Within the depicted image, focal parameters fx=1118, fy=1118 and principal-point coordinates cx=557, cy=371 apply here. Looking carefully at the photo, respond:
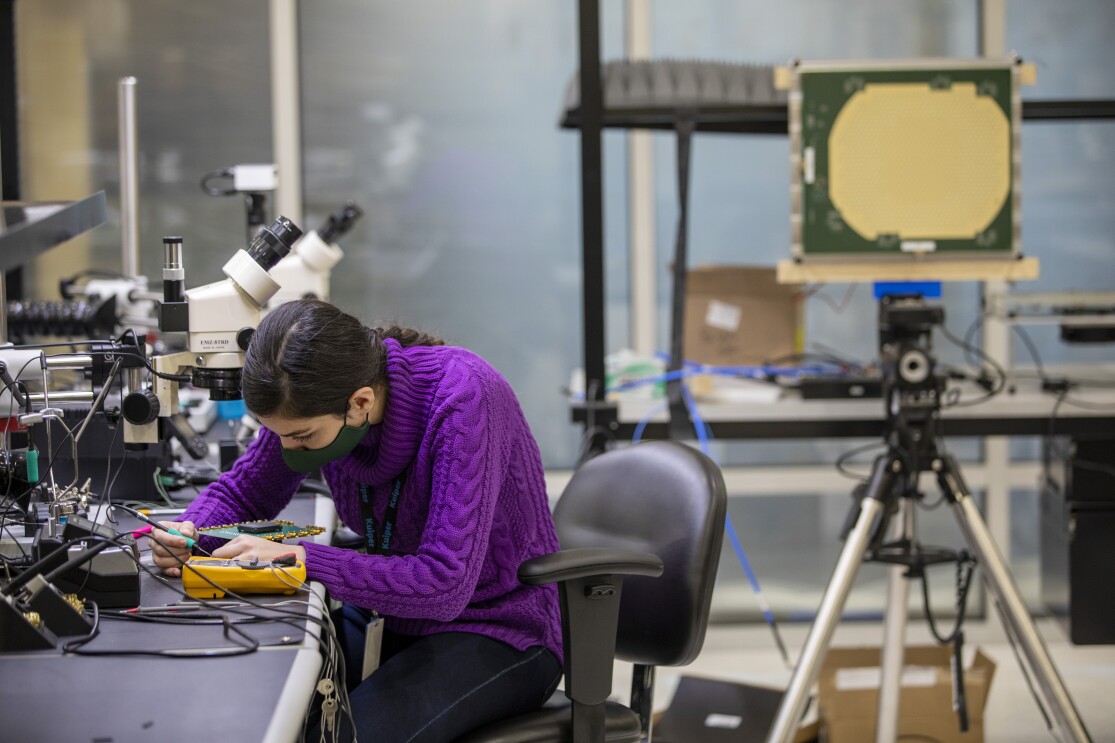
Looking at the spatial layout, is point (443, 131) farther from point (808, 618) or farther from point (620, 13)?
point (808, 618)

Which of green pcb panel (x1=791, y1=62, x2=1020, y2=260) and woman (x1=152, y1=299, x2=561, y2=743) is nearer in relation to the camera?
woman (x1=152, y1=299, x2=561, y2=743)

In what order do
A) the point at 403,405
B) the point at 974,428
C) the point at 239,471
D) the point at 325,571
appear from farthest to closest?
the point at 974,428, the point at 239,471, the point at 403,405, the point at 325,571

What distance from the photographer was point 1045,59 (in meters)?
3.59

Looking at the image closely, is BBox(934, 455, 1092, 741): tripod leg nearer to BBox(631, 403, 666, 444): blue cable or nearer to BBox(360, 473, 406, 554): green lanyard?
BBox(631, 403, 666, 444): blue cable

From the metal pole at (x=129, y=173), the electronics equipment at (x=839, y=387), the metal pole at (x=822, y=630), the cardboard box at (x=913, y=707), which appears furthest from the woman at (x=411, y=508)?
the metal pole at (x=129, y=173)

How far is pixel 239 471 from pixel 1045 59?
2.99 m

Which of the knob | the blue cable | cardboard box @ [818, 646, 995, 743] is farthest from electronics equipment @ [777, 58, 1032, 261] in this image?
the knob

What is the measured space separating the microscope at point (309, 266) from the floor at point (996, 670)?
1182 millimetres

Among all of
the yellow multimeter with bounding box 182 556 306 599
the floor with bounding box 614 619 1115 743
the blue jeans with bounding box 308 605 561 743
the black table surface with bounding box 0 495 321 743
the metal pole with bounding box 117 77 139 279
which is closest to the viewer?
the black table surface with bounding box 0 495 321 743

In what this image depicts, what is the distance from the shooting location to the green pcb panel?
246 cm

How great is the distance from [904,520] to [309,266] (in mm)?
1393

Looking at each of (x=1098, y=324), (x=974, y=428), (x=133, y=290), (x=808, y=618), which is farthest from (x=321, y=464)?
(x=808, y=618)

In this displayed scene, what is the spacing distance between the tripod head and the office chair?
0.68m

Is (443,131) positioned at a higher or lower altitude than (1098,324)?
higher
